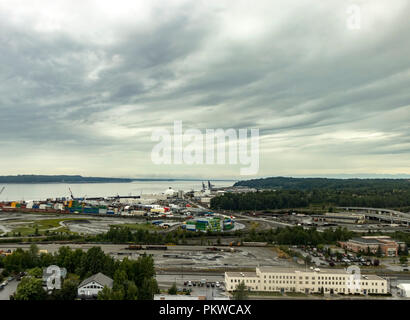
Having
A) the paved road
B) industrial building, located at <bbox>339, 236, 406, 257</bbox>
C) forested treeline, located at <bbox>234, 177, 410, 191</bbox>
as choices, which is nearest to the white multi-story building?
the paved road

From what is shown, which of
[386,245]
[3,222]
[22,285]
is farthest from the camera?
[3,222]

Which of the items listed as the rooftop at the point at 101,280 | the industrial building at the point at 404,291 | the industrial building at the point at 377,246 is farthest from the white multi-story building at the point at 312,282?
the industrial building at the point at 377,246

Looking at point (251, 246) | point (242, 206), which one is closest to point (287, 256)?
point (251, 246)

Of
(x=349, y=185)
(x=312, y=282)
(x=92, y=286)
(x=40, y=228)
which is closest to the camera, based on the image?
(x=92, y=286)

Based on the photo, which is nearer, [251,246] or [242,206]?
[251,246]

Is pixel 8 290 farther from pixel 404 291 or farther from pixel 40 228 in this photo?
pixel 40 228

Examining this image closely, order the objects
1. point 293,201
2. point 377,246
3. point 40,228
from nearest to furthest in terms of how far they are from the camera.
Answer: point 377,246, point 40,228, point 293,201

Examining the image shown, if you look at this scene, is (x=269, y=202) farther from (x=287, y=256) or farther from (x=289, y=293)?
(x=289, y=293)

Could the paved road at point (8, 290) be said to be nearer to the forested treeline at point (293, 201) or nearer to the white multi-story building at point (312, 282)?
the white multi-story building at point (312, 282)

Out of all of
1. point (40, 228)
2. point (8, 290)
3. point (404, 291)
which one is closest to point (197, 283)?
point (8, 290)
